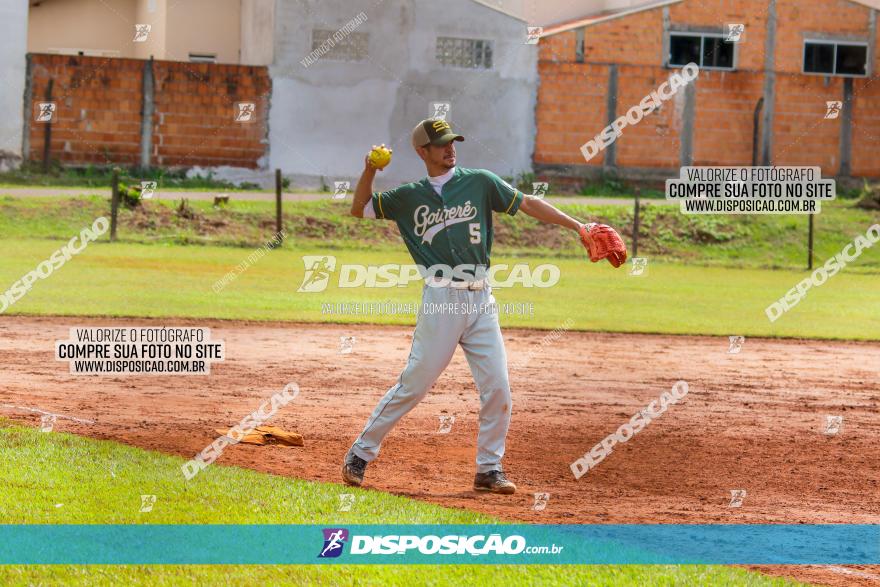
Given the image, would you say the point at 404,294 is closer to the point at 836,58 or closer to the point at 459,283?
the point at 459,283

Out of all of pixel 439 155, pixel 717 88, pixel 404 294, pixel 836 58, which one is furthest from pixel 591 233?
pixel 836 58

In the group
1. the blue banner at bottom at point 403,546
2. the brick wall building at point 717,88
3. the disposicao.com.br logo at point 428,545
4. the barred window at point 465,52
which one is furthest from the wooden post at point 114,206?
the disposicao.com.br logo at point 428,545

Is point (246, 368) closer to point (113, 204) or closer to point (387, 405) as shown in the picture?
point (387, 405)

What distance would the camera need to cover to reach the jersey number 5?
8328mm

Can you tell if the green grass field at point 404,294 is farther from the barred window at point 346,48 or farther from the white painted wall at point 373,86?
the barred window at point 346,48

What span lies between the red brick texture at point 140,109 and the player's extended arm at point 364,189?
26.8 metres

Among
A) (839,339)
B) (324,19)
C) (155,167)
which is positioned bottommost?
(839,339)

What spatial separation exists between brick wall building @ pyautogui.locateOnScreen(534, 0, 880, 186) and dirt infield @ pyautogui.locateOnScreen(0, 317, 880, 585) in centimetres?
2060

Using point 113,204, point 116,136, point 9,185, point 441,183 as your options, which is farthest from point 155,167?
point 441,183

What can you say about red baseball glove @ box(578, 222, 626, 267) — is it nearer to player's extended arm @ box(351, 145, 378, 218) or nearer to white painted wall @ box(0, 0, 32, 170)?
player's extended arm @ box(351, 145, 378, 218)

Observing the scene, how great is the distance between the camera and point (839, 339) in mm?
19266

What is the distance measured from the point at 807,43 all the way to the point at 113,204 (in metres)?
23.5

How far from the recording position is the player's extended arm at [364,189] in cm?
822

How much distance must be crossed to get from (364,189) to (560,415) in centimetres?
447
